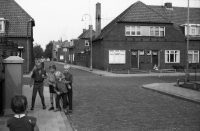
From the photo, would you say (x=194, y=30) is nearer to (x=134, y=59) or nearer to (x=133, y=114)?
(x=134, y=59)

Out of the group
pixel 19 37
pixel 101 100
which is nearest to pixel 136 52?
pixel 19 37

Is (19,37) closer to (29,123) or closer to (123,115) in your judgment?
(123,115)

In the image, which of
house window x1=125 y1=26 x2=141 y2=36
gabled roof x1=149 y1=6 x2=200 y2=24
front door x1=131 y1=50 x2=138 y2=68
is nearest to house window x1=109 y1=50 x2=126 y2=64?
front door x1=131 y1=50 x2=138 y2=68

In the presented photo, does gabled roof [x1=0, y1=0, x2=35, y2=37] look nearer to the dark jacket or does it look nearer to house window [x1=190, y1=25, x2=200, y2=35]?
the dark jacket

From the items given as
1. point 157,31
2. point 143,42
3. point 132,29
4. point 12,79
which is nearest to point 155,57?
point 143,42

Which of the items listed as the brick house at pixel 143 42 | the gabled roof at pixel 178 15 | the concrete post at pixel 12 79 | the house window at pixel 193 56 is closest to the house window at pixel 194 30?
the brick house at pixel 143 42

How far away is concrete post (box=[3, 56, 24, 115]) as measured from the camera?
27.0ft

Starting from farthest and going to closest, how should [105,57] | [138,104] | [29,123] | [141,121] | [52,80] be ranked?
1. [105,57]
2. [138,104]
3. [52,80]
4. [141,121]
5. [29,123]

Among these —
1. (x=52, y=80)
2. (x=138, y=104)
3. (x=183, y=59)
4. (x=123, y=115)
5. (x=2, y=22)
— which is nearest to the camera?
(x=123, y=115)

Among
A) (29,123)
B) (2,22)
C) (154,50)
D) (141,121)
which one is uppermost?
(2,22)

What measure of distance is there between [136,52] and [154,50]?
262 centimetres

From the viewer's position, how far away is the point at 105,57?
114 ft

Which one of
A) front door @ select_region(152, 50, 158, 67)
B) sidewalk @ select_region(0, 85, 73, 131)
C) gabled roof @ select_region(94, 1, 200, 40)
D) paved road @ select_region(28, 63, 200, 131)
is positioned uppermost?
gabled roof @ select_region(94, 1, 200, 40)

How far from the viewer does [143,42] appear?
35562 millimetres
